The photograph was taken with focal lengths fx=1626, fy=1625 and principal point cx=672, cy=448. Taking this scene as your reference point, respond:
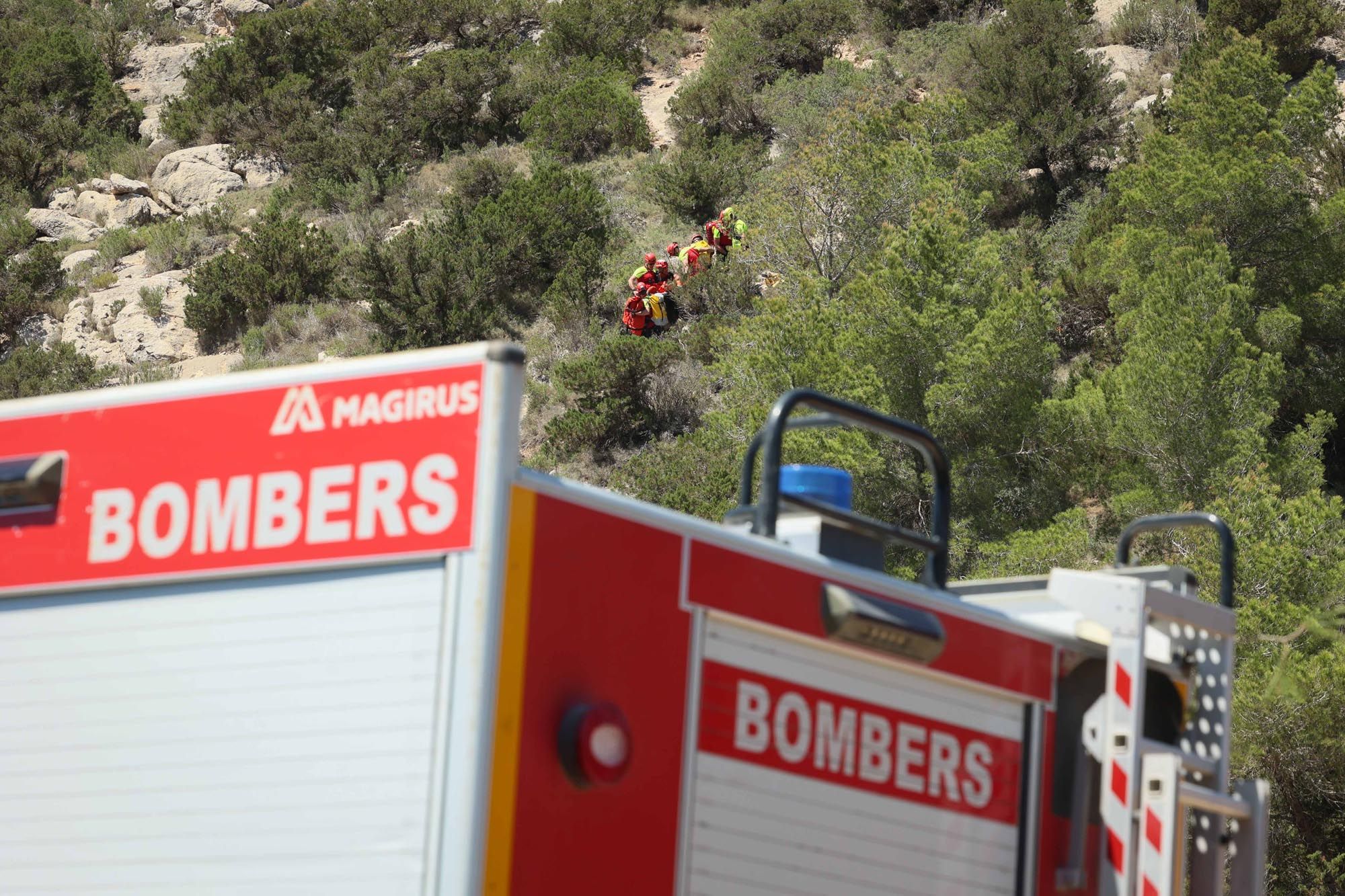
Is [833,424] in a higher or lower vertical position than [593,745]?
higher

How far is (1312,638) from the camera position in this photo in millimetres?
12547

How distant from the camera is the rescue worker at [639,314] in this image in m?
24.1

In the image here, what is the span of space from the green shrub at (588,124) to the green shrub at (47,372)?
38.0ft

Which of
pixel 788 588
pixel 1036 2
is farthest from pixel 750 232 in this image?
pixel 788 588

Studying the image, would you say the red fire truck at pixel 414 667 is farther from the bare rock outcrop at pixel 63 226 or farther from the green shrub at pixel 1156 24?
the bare rock outcrop at pixel 63 226

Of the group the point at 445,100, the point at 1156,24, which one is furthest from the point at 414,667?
the point at 445,100

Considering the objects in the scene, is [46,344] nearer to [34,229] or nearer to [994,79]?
[34,229]

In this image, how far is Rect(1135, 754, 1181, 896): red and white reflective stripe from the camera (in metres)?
4.12

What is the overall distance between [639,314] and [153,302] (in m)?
10.7

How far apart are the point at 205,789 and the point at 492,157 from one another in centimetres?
3346

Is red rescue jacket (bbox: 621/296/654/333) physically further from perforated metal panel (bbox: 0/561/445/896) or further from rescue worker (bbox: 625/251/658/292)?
perforated metal panel (bbox: 0/561/445/896)

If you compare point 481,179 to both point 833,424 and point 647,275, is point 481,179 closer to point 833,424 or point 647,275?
point 647,275

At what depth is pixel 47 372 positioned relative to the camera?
89.1ft

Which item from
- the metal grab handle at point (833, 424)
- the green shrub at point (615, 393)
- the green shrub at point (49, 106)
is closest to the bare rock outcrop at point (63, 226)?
the green shrub at point (49, 106)
